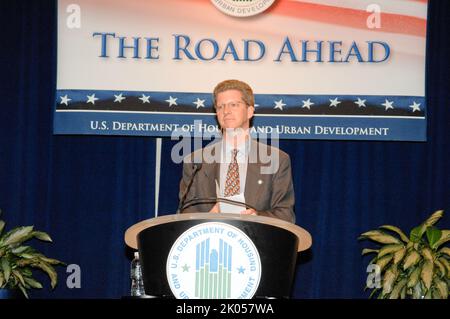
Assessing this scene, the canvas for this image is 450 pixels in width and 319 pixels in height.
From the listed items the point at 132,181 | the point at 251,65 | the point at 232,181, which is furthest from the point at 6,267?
the point at 251,65

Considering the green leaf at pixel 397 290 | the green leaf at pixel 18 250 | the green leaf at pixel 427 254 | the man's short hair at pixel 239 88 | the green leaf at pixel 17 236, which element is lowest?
the green leaf at pixel 397 290

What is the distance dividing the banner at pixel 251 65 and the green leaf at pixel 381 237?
663 mm

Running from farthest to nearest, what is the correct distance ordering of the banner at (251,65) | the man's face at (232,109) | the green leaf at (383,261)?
the banner at (251,65) < the green leaf at (383,261) < the man's face at (232,109)

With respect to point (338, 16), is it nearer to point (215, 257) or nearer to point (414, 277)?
point (414, 277)

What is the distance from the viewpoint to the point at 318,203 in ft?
21.2

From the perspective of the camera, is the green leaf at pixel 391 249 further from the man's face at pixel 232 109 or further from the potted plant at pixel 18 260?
the potted plant at pixel 18 260

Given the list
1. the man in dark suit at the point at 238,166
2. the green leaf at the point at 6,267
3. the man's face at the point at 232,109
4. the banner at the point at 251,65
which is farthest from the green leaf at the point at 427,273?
the green leaf at the point at 6,267

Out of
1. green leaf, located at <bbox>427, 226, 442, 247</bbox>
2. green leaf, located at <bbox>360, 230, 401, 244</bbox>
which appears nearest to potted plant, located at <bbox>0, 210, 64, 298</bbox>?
green leaf, located at <bbox>360, 230, 401, 244</bbox>

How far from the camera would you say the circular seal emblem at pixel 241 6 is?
615cm

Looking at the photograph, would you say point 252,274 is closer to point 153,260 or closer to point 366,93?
point 153,260

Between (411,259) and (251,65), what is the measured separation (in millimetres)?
1744

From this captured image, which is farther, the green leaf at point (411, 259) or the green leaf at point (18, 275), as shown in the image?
the green leaf at point (18, 275)

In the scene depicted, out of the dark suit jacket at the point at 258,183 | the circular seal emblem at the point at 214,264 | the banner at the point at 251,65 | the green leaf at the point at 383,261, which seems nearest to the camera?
the circular seal emblem at the point at 214,264
